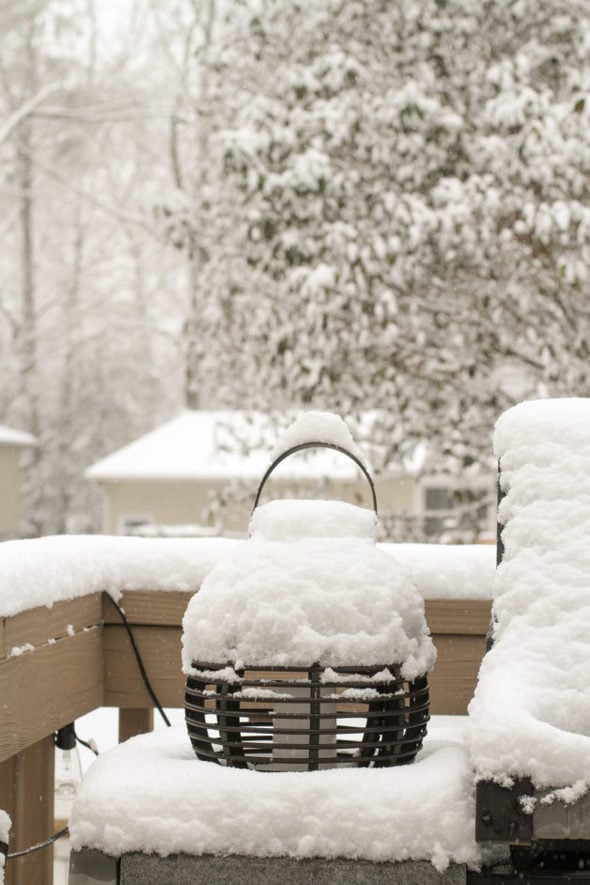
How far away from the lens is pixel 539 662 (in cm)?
94

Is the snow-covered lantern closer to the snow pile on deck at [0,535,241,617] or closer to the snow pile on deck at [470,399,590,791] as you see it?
the snow pile on deck at [470,399,590,791]

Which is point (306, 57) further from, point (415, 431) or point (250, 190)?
point (415, 431)

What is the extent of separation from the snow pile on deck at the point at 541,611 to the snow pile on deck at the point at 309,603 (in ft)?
0.33

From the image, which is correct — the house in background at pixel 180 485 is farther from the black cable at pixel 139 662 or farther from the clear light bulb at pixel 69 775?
the black cable at pixel 139 662

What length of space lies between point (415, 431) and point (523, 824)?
174 inches

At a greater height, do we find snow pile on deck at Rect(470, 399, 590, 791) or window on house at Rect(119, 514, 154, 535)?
snow pile on deck at Rect(470, 399, 590, 791)

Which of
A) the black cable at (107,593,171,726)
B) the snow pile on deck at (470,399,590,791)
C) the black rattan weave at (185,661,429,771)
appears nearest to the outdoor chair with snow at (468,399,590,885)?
the snow pile on deck at (470,399,590,791)

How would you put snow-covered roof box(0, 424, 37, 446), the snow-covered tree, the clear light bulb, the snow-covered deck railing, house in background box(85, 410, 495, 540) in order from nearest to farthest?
the snow-covered deck railing
the clear light bulb
the snow-covered tree
house in background box(85, 410, 495, 540)
snow-covered roof box(0, 424, 37, 446)

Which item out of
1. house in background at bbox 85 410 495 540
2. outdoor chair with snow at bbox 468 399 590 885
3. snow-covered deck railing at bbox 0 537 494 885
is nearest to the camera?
outdoor chair with snow at bbox 468 399 590 885

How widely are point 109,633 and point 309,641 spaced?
0.64m

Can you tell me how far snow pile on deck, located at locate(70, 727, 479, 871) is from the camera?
36.6 inches

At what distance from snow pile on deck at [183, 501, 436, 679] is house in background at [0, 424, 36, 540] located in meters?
11.2

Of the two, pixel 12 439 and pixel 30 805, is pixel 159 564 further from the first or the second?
pixel 12 439

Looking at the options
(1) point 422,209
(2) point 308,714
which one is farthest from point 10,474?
(2) point 308,714
